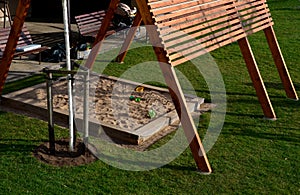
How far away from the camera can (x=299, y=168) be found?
22.0 feet

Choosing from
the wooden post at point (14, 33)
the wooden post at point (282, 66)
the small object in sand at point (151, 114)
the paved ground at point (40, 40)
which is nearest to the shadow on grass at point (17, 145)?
the wooden post at point (14, 33)

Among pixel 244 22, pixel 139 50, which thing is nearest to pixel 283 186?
pixel 244 22

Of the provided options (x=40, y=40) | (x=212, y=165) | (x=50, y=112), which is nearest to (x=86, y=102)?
(x=50, y=112)

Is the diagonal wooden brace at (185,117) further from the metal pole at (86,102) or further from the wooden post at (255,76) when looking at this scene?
the wooden post at (255,76)

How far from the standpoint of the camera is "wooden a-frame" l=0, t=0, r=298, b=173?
20.0ft

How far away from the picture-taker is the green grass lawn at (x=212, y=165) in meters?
5.97

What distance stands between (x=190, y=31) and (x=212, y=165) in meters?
1.97

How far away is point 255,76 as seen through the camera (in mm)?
8195

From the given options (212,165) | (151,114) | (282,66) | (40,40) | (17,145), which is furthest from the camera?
(40,40)

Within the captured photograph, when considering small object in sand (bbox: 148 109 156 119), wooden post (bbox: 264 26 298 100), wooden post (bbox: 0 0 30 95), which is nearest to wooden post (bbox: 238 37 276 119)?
wooden post (bbox: 264 26 298 100)

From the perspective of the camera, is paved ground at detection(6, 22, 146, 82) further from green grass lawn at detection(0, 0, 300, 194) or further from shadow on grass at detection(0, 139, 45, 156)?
green grass lawn at detection(0, 0, 300, 194)

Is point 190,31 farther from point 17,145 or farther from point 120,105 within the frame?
point 17,145

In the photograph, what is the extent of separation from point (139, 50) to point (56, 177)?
Result: 24.6 feet

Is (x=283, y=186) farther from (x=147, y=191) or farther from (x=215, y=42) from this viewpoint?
(x=215, y=42)
